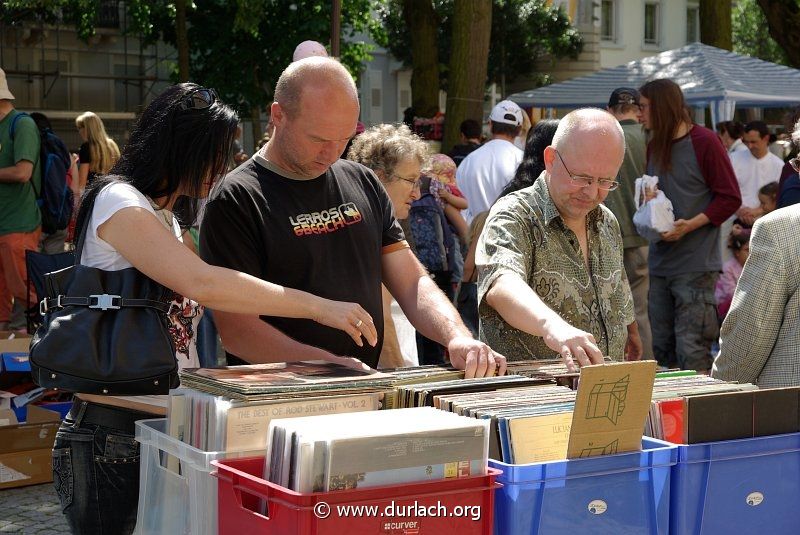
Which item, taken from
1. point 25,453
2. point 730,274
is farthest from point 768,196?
point 25,453

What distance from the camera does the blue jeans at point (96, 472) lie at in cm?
263

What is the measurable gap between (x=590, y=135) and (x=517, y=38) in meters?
37.6

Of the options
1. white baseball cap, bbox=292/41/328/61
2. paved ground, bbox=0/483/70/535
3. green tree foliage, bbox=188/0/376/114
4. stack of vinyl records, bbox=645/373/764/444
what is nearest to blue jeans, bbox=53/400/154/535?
stack of vinyl records, bbox=645/373/764/444

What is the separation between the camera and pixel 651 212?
6.44m

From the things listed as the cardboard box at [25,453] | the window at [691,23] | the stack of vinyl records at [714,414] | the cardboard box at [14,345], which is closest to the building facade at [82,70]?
the window at [691,23]

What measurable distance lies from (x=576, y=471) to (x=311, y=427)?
537 mm

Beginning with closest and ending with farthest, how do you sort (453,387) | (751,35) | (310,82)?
(453,387) → (310,82) → (751,35)

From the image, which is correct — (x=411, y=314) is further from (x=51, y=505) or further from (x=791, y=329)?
(x=51, y=505)

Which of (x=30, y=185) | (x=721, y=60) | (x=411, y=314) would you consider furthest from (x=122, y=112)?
(x=411, y=314)

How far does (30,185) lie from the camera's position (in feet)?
25.0

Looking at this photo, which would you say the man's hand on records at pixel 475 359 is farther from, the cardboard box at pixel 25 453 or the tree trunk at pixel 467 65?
the tree trunk at pixel 467 65

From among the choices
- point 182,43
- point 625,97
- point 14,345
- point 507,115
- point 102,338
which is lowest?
point 14,345

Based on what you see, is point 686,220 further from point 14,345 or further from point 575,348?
point 575,348

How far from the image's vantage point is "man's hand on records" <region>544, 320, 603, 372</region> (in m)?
2.66
